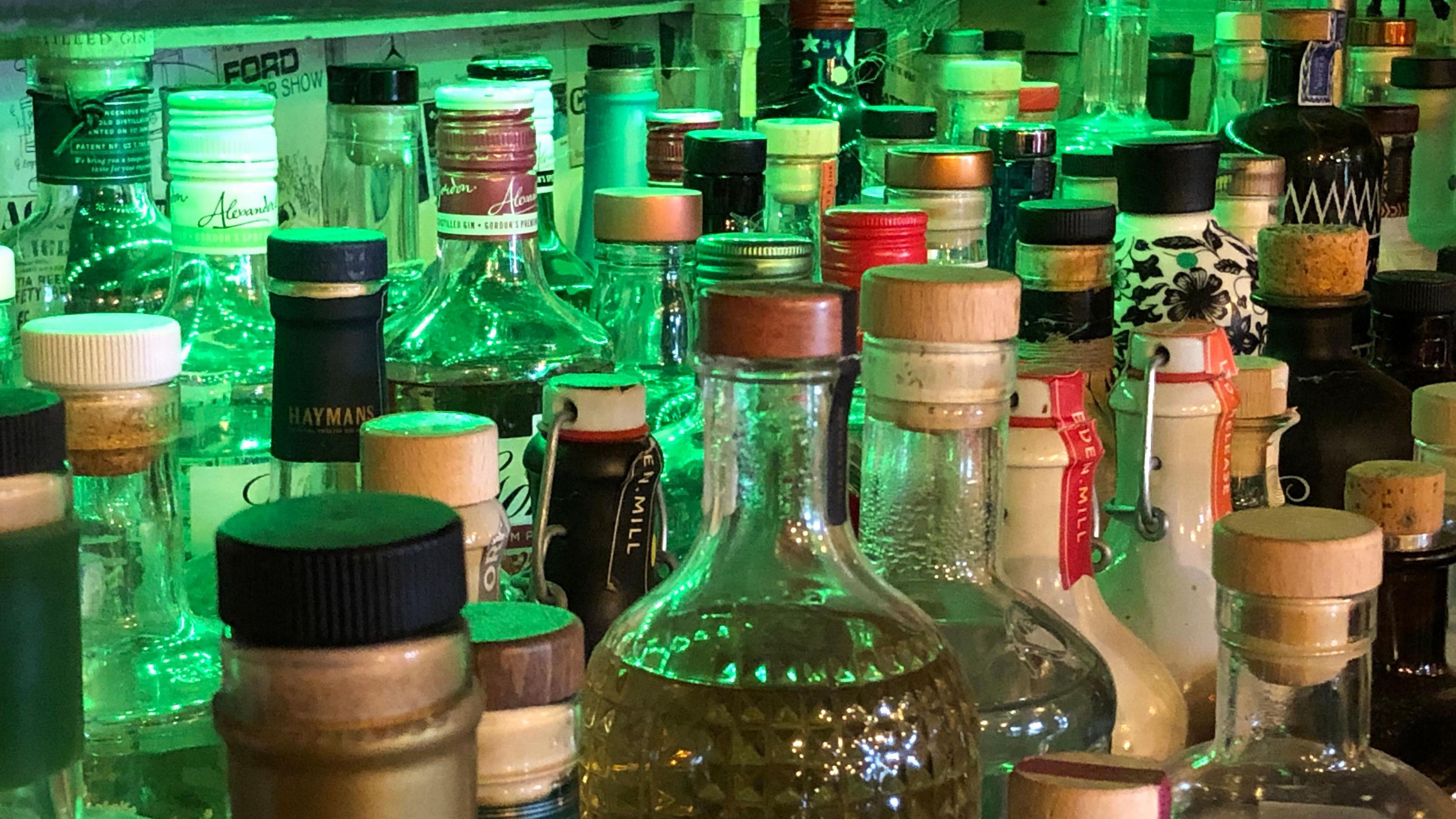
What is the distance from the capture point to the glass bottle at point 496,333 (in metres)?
0.83

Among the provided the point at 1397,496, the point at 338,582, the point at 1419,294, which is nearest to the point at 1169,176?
the point at 1419,294

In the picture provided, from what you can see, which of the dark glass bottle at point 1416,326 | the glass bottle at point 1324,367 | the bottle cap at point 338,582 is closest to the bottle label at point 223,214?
the bottle cap at point 338,582

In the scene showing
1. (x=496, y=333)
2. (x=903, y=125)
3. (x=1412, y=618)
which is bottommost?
(x=1412, y=618)

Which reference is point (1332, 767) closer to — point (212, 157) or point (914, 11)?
point (212, 157)

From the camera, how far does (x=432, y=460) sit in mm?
562

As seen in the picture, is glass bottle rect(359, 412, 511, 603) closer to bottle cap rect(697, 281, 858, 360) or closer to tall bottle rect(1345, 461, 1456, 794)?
bottle cap rect(697, 281, 858, 360)

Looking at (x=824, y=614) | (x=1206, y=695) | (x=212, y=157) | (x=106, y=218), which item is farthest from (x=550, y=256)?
(x=824, y=614)

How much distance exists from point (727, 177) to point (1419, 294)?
1.39 feet

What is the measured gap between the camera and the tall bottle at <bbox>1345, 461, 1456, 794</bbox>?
756 millimetres

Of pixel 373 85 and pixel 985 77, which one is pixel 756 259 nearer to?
pixel 373 85

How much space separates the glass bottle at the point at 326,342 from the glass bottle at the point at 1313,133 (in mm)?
879

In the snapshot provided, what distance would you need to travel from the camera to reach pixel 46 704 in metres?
0.45

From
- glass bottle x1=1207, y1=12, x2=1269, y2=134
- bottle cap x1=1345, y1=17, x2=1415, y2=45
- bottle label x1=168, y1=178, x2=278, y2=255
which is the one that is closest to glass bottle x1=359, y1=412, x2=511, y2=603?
bottle label x1=168, y1=178, x2=278, y2=255

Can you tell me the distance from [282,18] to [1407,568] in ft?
1.62
